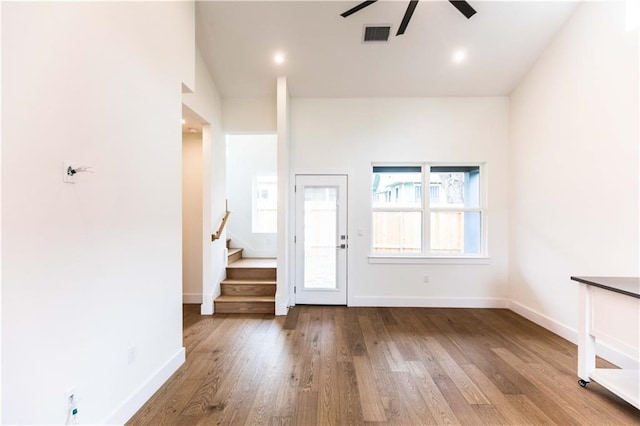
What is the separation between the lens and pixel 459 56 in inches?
148

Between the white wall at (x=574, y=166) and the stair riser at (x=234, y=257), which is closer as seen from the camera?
the white wall at (x=574, y=166)

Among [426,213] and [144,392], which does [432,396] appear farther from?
[426,213]

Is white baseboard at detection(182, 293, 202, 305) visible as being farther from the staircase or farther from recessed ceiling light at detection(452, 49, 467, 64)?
recessed ceiling light at detection(452, 49, 467, 64)

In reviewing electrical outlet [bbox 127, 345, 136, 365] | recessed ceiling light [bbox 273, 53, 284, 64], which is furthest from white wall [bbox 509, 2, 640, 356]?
electrical outlet [bbox 127, 345, 136, 365]

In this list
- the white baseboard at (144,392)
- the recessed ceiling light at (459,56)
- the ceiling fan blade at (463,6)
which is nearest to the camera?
the white baseboard at (144,392)

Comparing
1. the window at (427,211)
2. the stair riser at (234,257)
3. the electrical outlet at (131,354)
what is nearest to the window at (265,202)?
the stair riser at (234,257)

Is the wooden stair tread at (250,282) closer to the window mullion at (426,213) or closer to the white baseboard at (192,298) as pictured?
the white baseboard at (192,298)

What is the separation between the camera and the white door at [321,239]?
176 inches

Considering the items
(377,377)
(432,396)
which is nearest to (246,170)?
(377,377)

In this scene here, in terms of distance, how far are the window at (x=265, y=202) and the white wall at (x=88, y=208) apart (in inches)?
146

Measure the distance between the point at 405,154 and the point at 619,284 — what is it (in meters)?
2.88

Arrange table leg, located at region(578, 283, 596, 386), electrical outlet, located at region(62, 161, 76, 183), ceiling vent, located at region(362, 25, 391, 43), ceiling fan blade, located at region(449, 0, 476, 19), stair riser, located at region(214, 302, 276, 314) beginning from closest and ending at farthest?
1. electrical outlet, located at region(62, 161, 76, 183)
2. table leg, located at region(578, 283, 596, 386)
3. ceiling fan blade, located at region(449, 0, 476, 19)
4. ceiling vent, located at region(362, 25, 391, 43)
5. stair riser, located at region(214, 302, 276, 314)

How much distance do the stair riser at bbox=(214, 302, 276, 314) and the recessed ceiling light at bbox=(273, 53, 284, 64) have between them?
11.0 ft

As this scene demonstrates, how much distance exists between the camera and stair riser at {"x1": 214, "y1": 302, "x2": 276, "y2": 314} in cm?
412
